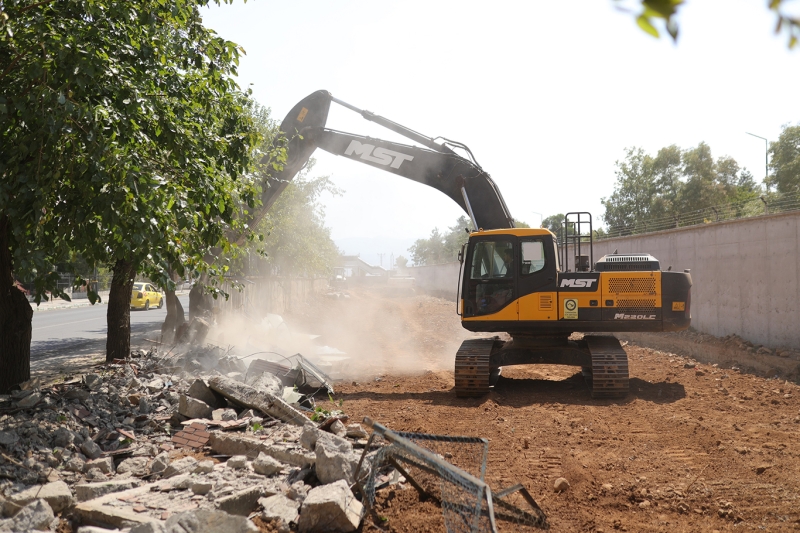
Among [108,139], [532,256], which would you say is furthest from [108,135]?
[532,256]

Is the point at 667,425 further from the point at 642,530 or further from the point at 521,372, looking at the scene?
the point at 521,372

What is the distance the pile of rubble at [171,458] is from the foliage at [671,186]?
38305 millimetres

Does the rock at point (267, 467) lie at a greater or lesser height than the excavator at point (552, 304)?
lesser

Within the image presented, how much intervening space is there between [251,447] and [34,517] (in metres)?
2.46

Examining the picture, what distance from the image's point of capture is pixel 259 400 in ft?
27.9

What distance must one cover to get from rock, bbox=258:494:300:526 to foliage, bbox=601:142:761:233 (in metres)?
40.5

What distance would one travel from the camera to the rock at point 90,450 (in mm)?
6652

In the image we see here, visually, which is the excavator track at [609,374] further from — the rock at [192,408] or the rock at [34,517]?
the rock at [34,517]

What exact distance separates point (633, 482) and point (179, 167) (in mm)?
6003

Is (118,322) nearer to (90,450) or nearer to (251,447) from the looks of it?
(90,450)

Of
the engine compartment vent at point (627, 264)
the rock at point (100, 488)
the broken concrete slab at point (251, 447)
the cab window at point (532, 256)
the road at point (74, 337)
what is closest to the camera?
the rock at point (100, 488)

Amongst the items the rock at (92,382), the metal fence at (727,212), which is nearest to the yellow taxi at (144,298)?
the metal fence at (727,212)

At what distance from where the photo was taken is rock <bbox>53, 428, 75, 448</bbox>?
661 cm

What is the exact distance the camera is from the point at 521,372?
14383mm
